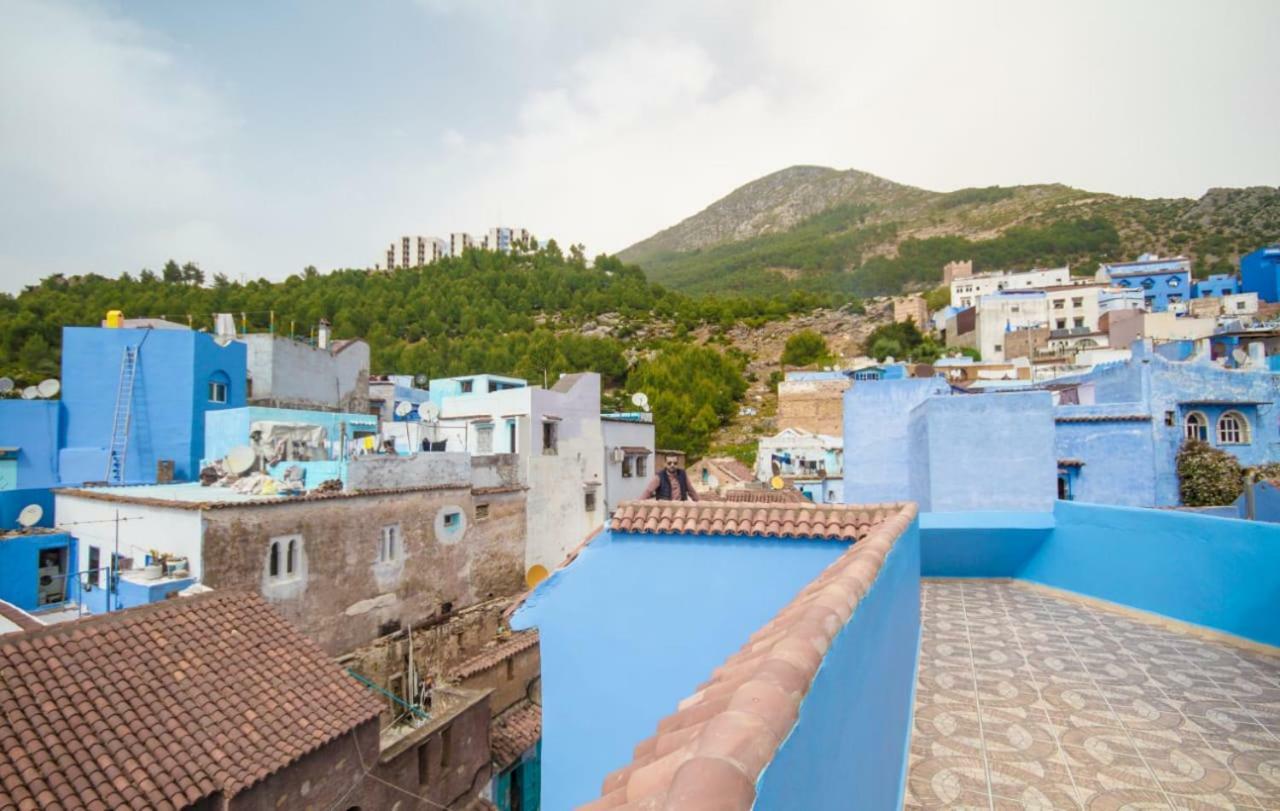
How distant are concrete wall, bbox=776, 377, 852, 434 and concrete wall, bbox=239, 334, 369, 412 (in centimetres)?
2474

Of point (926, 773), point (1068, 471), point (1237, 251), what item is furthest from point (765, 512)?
point (1237, 251)

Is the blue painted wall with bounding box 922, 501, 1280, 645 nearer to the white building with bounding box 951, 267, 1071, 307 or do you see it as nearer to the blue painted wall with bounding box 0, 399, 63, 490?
the blue painted wall with bounding box 0, 399, 63, 490

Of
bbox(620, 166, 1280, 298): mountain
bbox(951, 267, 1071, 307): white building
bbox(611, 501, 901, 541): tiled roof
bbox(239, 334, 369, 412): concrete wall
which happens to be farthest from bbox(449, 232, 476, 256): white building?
bbox(611, 501, 901, 541): tiled roof

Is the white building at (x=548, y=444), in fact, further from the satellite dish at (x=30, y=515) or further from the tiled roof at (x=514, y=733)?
the satellite dish at (x=30, y=515)

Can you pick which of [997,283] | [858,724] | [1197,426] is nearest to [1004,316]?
[997,283]

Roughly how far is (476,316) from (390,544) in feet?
156

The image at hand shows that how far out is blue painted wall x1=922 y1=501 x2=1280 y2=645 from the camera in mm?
5980

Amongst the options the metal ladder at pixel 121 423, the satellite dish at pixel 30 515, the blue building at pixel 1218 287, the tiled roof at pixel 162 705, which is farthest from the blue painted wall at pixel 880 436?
the blue building at pixel 1218 287

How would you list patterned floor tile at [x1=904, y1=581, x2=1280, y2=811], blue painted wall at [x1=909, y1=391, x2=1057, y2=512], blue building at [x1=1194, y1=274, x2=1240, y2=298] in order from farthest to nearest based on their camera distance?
blue building at [x1=1194, y1=274, x2=1240, y2=298]
blue painted wall at [x1=909, y1=391, x2=1057, y2=512]
patterned floor tile at [x1=904, y1=581, x2=1280, y2=811]

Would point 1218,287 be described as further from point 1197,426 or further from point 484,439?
point 484,439

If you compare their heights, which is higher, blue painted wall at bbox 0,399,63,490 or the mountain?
the mountain

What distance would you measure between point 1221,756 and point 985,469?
703cm

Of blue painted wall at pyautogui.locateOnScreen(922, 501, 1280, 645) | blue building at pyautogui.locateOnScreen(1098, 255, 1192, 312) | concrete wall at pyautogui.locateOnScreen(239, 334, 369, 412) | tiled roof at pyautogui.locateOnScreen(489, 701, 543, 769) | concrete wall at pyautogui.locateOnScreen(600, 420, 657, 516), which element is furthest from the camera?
blue building at pyautogui.locateOnScreen(1098, 255, 1192, 312)

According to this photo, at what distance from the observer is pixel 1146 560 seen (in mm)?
7234
